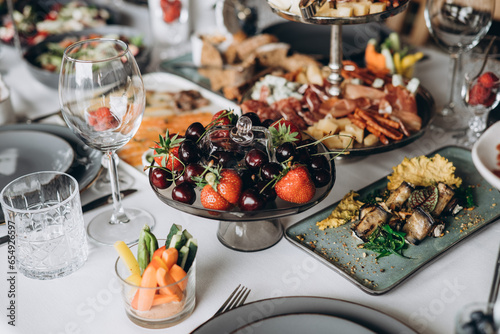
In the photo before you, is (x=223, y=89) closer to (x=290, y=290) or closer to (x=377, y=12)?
(x=377, y=12)

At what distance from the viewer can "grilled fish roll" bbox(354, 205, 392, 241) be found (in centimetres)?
100

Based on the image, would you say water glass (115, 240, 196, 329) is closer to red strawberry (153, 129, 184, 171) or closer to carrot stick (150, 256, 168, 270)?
carrot stick (150, 256, 168, 270)

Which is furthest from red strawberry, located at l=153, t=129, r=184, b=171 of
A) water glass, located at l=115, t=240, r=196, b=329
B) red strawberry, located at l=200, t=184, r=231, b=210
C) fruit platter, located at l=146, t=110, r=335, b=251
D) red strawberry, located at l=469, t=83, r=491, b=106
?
red strawberry, located at l=469, t=83, r=491, b=106

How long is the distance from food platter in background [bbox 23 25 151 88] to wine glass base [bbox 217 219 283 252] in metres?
0.89

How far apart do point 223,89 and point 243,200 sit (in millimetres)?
835

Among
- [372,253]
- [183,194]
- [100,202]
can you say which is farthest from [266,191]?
[100,202]

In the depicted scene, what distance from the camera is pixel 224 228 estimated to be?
1.07 m

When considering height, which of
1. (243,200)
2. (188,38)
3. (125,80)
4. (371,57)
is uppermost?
(125,80)

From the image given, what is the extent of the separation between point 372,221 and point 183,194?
373 millimetres

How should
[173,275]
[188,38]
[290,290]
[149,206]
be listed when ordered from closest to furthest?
[173,275], [290,290], [149,206], [188,38]

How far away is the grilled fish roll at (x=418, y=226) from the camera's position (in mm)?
987

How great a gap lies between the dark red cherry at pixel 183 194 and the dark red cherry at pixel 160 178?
0.13 feet

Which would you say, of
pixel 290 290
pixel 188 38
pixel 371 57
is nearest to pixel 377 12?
pixel 371 57

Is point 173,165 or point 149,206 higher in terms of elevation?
point 173,165
